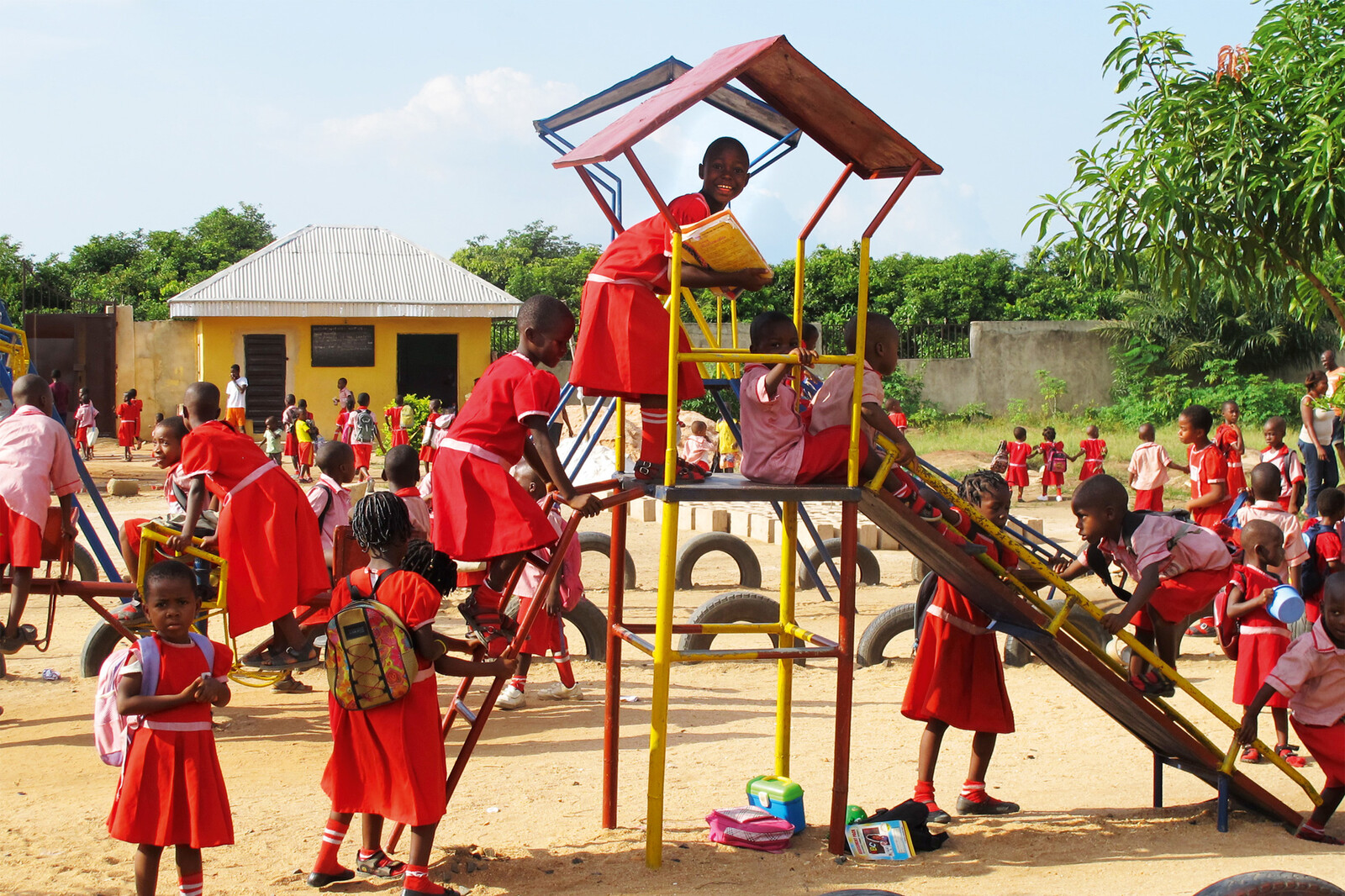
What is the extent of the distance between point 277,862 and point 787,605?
234cm

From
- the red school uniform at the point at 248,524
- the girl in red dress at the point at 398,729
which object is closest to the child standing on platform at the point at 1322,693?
the girl in red dress at the point at 398,729

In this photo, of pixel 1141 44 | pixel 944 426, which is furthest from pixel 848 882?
pixel 944 426

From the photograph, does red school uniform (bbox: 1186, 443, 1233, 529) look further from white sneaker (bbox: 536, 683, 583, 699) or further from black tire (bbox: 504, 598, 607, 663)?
white sneaker (bbox: 536, 683, 583, 699)

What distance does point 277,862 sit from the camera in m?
4.63

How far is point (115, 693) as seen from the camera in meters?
A: 3.90

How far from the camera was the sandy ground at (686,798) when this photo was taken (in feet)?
14.8

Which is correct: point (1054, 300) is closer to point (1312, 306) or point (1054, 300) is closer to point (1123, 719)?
point (1312, 306)

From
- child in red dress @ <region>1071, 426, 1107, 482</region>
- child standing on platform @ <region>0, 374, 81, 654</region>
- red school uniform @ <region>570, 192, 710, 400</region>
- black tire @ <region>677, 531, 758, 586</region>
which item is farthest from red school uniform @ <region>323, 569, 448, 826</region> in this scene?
child in red dress @ <region>1071, 426, 1107, 482</region>

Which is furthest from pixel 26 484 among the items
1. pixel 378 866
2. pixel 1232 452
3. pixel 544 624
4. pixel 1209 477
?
pixel 1232 452

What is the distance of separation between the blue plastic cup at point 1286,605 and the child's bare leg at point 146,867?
4.82m

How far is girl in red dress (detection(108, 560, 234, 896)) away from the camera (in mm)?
3805

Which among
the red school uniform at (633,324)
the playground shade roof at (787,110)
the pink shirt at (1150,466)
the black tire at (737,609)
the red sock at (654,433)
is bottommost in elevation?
the black tire at (737,609)

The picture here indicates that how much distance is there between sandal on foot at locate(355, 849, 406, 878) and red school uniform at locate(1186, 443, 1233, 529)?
7.24 metres

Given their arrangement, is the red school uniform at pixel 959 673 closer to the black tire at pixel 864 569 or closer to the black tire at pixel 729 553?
the black tire at pixel 729 553
